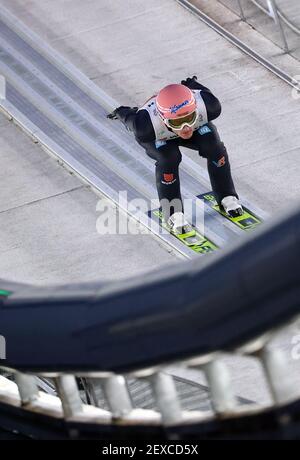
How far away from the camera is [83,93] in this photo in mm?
14664

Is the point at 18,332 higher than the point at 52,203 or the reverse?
higher

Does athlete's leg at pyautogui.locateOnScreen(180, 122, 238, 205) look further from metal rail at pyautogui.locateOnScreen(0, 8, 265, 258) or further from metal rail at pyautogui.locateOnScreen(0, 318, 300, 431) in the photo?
metal rail at pyautogui.locateOnScreen(0, 318, 300, 431)

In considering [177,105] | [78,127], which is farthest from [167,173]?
[78,127]

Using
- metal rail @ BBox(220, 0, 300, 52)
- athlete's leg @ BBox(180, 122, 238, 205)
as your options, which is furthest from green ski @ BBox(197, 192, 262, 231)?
metal rail @ BBox(220, 0, 300, 52)

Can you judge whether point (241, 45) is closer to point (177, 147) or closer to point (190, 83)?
point (190, 83)

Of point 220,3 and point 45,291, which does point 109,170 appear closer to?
point 220,3

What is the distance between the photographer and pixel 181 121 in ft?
36.6

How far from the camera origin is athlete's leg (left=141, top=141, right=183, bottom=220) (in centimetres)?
1146

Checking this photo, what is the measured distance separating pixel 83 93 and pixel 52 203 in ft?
7.55

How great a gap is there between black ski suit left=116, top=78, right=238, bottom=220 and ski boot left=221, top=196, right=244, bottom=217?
11 centimetres

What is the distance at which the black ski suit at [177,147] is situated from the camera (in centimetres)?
1141

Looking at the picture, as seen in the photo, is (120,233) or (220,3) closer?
(120,233)

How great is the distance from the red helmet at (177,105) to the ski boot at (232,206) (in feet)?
3.42
